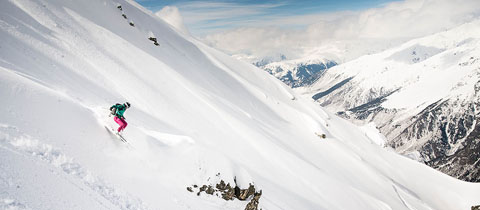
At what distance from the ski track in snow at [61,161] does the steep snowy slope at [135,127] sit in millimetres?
56

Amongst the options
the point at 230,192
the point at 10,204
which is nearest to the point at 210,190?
the point at 230,192

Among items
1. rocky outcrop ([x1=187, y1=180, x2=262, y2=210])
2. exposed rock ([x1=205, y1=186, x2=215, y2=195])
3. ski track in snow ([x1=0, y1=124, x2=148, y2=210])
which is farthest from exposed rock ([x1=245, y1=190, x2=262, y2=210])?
ski track in snow ([x1=0, y1=124, x2=148, y2=210])

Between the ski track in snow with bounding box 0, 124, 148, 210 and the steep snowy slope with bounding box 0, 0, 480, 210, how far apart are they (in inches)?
2.2

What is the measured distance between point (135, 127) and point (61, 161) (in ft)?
24.2

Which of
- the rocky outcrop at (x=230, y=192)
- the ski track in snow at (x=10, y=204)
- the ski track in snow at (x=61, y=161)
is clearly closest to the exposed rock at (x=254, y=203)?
the rocky outcrop at (x=230, y=192)

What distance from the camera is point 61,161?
1152cm

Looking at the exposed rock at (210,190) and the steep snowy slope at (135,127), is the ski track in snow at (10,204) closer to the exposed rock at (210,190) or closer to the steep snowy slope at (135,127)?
the steep snowy slope at (135,127)

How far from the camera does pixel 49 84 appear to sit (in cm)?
1791

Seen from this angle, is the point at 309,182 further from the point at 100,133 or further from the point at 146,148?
the point at 100,133

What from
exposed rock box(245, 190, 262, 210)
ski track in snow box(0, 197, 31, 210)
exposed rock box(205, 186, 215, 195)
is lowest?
ski track in snow box(0, 197, 31, 210)

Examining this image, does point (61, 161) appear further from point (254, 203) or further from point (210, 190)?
point (254, 203)

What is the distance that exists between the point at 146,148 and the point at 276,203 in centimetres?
1309

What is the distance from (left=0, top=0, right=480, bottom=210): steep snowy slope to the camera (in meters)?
11.3

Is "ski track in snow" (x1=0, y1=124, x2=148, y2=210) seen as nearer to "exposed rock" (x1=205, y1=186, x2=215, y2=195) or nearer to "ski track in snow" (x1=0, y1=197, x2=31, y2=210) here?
"ski track in snow" (x1=0, y1=197, x2=31, y2=210)
